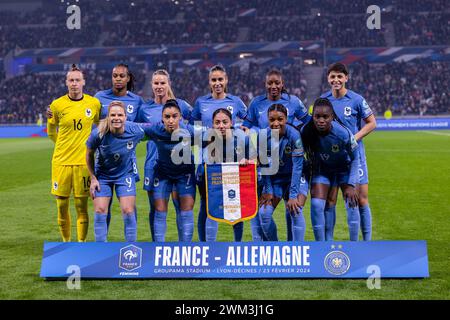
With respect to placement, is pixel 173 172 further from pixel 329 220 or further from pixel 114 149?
pixel 329 220

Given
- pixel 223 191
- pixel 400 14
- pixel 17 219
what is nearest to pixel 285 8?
pixel 400 14

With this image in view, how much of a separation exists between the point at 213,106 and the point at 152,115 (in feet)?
2.19

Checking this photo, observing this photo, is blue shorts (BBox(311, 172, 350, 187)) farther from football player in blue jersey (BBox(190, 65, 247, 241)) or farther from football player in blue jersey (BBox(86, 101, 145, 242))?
football player in blue jersey (BBox(86, 101, 145, 242))

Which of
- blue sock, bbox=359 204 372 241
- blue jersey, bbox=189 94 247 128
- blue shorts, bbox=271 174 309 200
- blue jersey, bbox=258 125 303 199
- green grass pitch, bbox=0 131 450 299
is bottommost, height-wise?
green grass pitch, bbox=0 131 450 299

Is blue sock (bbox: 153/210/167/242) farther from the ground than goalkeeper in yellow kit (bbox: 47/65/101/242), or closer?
closer

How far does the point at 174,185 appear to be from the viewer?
6.62 metres

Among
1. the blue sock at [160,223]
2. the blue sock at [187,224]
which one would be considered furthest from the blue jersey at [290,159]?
the blue sock at [160,223]

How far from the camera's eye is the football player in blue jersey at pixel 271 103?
6.60 metres

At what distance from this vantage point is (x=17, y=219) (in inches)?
392

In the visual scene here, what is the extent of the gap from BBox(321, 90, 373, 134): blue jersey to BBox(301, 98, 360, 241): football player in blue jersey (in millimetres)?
328

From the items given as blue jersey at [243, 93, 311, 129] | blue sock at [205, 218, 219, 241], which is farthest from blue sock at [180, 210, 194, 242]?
blue jersey at [243, 93, 311, 129]

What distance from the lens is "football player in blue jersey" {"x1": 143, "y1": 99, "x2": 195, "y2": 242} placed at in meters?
6.34
